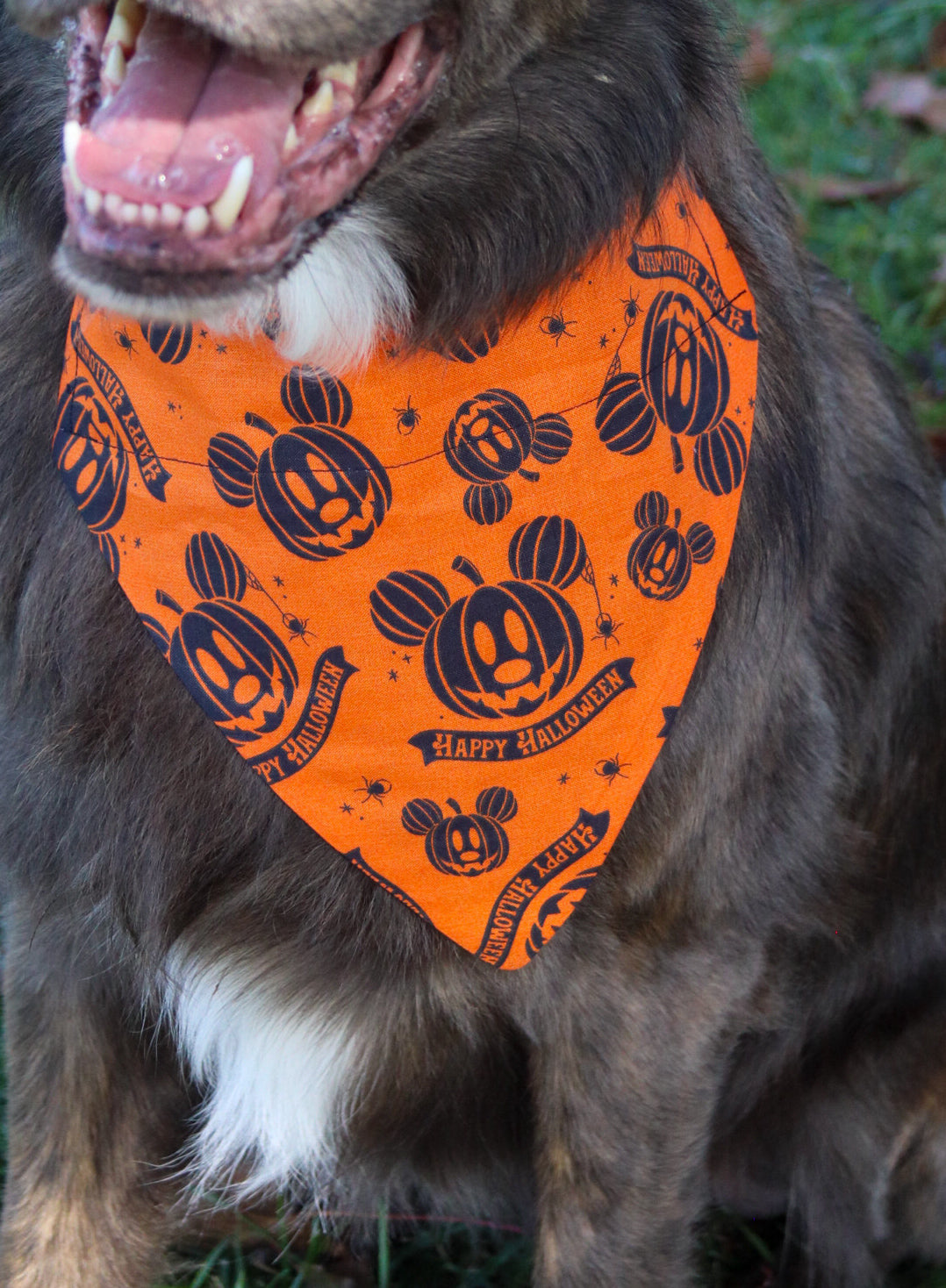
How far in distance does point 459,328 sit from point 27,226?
559 millimetres

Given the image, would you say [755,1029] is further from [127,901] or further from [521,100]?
[521,100]

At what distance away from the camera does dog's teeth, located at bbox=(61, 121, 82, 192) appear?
5.53 ft

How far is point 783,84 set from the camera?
5.18 metres

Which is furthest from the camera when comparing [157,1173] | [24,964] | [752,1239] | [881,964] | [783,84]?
[783,84]

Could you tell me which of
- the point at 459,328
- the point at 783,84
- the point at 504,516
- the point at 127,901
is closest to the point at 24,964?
the point at 127,901

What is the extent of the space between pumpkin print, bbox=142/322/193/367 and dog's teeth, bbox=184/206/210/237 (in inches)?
13.1

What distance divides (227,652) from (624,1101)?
790 millimetres

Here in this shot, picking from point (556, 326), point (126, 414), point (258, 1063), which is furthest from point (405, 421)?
point (258, 1063)

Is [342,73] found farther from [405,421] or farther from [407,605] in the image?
[407,605]

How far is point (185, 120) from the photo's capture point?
1724 millimetres

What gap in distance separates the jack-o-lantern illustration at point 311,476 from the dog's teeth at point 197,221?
1.10 ft

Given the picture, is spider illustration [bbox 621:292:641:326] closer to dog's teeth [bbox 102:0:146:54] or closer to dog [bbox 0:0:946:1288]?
dog [bbox 0:0:946:1288]

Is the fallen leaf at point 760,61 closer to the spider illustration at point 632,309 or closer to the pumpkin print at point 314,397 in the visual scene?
the spider illustration at point 632,309

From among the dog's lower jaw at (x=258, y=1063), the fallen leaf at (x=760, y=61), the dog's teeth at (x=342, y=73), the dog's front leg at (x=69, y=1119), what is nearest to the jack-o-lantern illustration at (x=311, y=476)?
the dog's teeth at (x=342, y=73)
